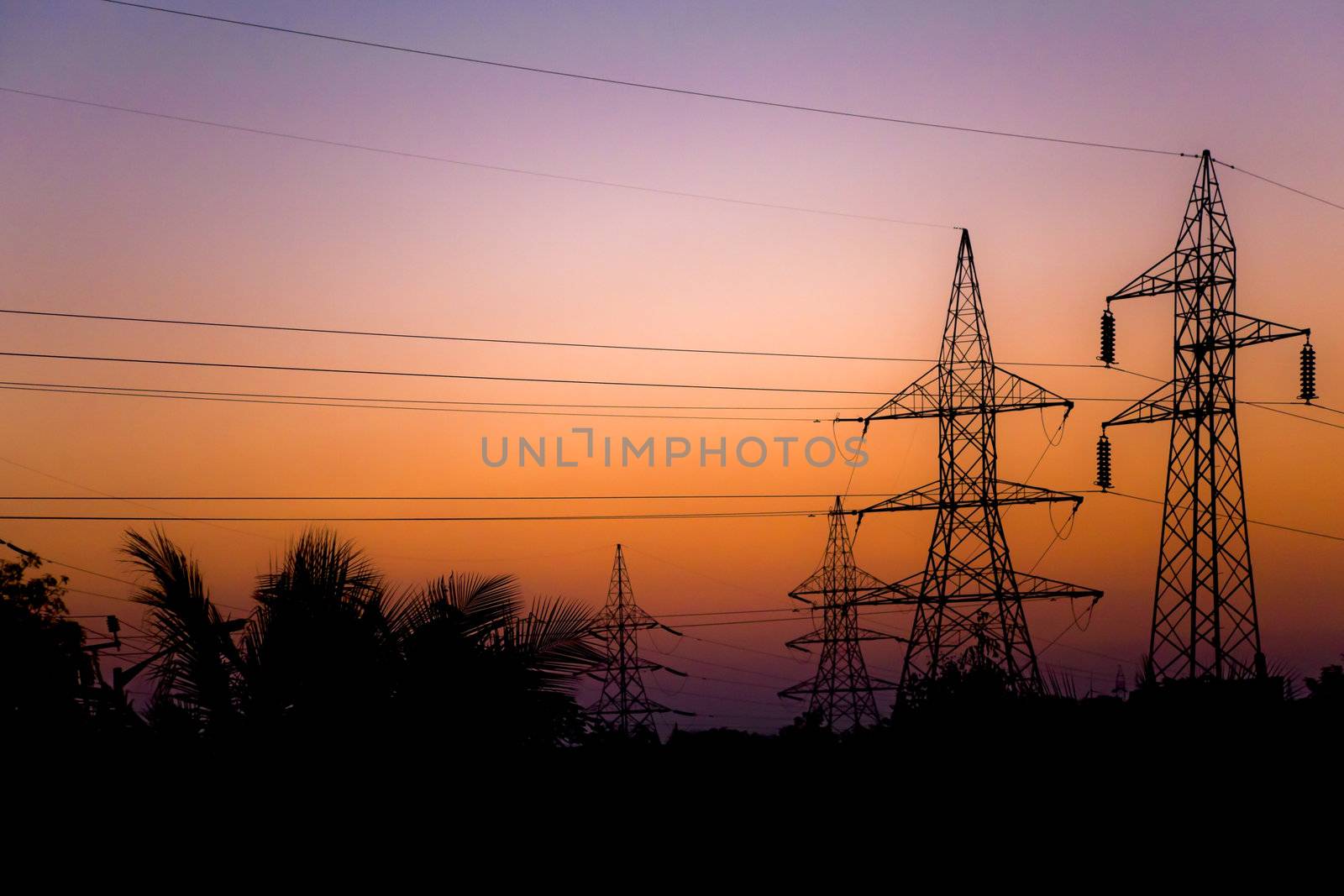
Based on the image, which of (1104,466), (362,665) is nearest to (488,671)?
(362,665)

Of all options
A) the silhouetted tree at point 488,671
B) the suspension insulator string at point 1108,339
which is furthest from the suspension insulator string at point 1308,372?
the silhouetted tree at point 488,671

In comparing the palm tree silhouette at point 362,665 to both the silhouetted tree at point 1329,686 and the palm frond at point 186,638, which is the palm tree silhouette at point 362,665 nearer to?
the palm frond at point 186,638

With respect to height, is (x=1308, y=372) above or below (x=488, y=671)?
above

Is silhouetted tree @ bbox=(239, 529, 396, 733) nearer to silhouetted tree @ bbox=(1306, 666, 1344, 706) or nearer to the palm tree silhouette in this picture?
the palm tree silhouette

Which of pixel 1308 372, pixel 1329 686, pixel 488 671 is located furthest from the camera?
pixel 1308 372

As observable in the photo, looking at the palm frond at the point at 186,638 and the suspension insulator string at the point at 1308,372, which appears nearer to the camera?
the palm frond at the point at 186,638

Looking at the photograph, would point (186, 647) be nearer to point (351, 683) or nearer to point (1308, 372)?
point (351, 683)

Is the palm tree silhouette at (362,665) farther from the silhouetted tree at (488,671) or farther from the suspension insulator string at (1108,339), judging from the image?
the suspension insulator string at (1108,339)

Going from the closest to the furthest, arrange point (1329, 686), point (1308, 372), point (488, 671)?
point (488, 671) < point (1329, 686) < point (1308, 372)

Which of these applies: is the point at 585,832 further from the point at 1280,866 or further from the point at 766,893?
the point at 1280,866

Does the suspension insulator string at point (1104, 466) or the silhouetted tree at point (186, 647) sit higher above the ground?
the suspension insulator string at point (1104, 466)

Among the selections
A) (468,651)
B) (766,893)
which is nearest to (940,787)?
(766,893)

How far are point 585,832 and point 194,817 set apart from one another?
4818mm

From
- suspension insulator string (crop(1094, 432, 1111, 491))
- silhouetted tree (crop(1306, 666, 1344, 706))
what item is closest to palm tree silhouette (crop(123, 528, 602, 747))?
silhouetted tree (crop(1306, 666, 1344, 706))
